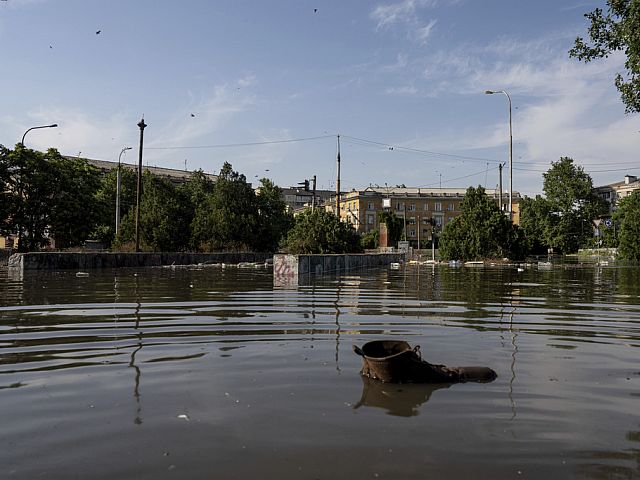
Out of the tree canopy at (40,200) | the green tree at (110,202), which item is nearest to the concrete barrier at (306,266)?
the tree canopy at (40,200)

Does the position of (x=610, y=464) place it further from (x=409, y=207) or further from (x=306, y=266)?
(x=409, y=207)

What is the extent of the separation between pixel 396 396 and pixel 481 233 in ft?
115

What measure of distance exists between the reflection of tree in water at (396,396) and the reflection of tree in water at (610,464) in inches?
51.3

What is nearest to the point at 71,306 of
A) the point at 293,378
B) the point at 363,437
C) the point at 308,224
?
the point at 293,378

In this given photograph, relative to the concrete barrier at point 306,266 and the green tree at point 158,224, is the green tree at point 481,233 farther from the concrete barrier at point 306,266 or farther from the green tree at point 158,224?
the green tree at point 158,224

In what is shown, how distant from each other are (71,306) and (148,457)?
8.80 m

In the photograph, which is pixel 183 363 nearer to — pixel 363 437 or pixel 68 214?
pixel 363 437

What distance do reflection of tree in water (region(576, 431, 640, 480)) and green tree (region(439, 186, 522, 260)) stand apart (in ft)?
117

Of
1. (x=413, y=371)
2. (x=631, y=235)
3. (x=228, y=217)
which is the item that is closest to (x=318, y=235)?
(x=228, y=217)

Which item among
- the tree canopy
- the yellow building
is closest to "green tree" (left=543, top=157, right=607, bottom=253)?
the yellow building

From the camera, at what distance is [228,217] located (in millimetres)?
42781

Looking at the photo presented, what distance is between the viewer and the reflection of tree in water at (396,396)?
4523 millimetres

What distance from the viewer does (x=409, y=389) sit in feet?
16.8

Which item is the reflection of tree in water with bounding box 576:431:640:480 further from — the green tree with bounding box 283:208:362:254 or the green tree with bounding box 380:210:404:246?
the green tree with bounding box 380:210:404:246
